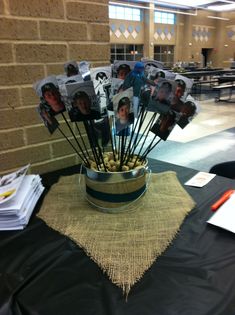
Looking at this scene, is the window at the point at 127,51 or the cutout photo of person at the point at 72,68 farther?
the window at the point at 127,51

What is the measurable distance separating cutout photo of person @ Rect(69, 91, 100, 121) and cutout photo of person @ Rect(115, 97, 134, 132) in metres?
0.08

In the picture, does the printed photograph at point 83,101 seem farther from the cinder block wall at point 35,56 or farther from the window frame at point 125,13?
the window frame at point 125,13

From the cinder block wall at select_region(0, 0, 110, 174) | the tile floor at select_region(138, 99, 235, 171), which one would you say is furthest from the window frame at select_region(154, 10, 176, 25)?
the cinder block wall at select_region(0, 0, 110, 174)

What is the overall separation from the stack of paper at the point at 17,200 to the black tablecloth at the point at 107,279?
0.11 ft

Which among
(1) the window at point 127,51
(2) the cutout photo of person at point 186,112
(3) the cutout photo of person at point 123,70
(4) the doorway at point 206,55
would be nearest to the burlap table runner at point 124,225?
(2) the cutout photo of person at point 186,112

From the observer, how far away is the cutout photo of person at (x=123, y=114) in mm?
860

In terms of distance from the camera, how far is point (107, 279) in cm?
70

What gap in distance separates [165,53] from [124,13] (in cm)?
380

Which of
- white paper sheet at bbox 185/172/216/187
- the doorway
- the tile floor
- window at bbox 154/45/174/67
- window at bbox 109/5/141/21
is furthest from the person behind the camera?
the doorway

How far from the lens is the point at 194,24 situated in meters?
17.1

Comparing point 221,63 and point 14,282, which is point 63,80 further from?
point 221,63

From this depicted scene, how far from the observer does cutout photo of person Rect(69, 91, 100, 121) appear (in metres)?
0.87

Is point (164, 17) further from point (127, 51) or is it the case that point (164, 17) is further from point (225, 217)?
point (225, 217)

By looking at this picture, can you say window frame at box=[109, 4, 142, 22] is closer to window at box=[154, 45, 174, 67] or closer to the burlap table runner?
window at box=[154, 45, 174, 67]
